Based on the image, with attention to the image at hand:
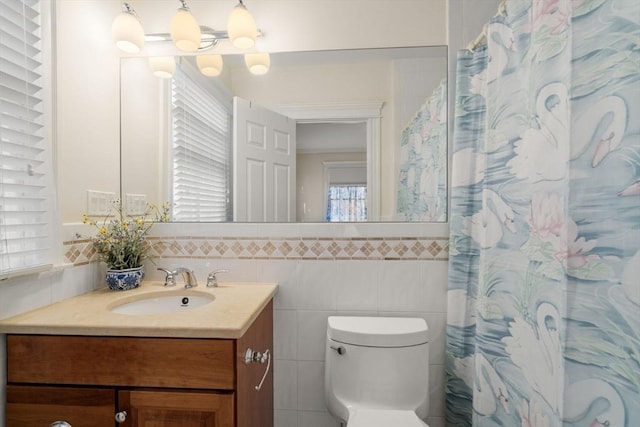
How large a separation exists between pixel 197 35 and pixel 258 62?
0.96ft

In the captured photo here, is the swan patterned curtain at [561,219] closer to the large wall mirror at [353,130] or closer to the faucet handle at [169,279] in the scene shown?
the large wall mirror at [353,130]

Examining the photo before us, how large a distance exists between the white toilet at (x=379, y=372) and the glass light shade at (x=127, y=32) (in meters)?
1.58

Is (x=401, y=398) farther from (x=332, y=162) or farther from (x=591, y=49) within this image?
(x=591, y=49)

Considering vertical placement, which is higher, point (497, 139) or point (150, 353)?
point (497, 139)

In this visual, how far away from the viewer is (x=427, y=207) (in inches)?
60.4

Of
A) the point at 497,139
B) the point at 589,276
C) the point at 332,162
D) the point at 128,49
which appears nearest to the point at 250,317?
the point at 332,162

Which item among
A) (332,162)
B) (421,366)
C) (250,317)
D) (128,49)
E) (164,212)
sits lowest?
(421,366)

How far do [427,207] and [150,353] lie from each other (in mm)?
1235

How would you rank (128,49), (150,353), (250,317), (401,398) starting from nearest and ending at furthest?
(150,353) → (250,317) → (401,398) → (128,49)

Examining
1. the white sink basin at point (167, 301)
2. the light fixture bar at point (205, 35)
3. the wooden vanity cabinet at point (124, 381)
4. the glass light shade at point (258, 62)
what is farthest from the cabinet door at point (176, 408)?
the light fixture bar at point (205, 35)

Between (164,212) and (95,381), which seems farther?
(164,212)

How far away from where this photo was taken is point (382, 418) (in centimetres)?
121

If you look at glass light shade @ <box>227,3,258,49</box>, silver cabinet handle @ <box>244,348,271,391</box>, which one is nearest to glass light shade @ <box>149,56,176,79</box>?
glass light shade @ <box>227,3,258,49</box>

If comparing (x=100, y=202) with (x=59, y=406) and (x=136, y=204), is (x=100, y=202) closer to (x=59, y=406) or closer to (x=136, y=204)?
(x=136, y=204)
